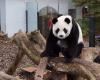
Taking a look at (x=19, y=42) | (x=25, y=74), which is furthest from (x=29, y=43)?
(x=25, y=74)

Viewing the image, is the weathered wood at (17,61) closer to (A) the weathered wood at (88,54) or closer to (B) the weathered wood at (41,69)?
(A) the weathered wood at (88,54)

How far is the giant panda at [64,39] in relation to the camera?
512cm

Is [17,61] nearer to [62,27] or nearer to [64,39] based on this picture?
[64,39]

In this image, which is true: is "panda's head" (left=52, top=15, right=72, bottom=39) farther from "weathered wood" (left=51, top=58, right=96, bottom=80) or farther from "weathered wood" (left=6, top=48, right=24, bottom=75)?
"weathered wood" (left=6, top=48, right=24, bottom=75)

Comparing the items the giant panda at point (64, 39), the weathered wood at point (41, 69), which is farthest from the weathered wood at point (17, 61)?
the weathered wood at point (41, 69)

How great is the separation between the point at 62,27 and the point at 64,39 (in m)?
0.21

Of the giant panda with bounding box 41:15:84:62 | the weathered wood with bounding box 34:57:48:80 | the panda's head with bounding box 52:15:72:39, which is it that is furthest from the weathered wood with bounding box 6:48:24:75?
the weathered wood with bounding box 34:57:48:80

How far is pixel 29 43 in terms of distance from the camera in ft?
18.9

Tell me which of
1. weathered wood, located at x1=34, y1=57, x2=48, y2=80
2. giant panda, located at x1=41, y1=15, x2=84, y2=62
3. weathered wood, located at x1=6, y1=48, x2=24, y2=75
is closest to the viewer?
weathered wood, located at x1=34, y1=57, x2=48, y2=80

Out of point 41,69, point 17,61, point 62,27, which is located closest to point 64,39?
point 62,27

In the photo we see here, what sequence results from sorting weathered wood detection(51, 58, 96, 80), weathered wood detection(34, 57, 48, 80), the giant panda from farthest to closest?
the giant panda < weathered wood detection(51, 58, 96, 80) < weathered wood detection(34, 57, 48, 80)

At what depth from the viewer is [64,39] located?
210 inches

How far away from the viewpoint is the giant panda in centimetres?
512

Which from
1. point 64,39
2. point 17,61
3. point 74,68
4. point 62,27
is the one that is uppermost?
point 62,27
